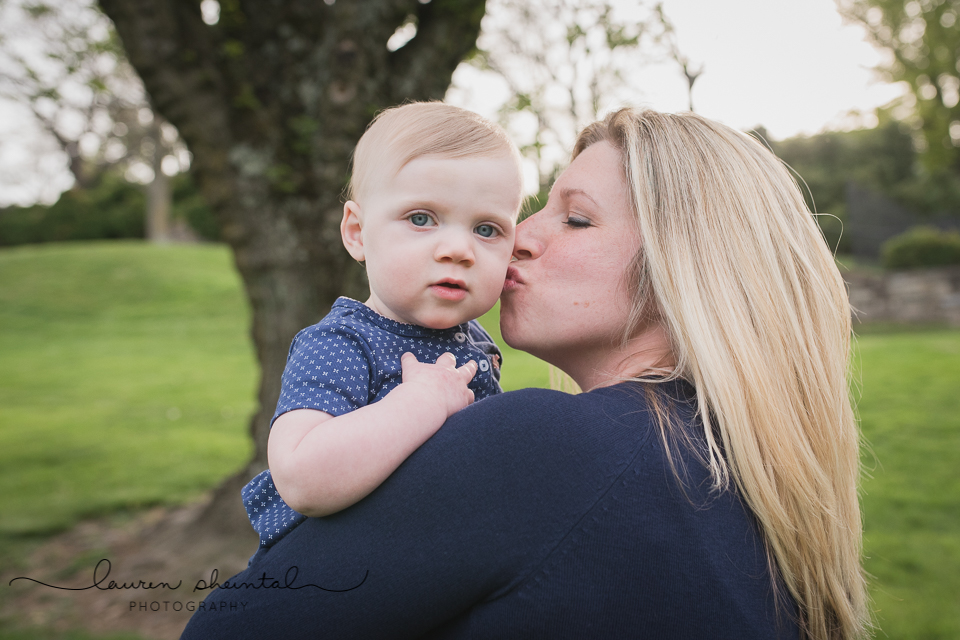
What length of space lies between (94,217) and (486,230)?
101 ft

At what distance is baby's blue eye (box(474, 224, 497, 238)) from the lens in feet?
5.34

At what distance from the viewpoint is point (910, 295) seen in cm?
1425

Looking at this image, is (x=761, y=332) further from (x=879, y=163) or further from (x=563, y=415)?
(x=879, y=163)

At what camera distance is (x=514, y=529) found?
1088 mm

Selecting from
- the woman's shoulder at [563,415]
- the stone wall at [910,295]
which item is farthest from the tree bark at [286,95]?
the stone wall at [910,295]

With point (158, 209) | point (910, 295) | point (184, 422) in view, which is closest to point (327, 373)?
point (184, 422)

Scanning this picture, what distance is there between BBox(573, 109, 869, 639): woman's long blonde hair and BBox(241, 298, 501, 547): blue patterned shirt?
1.60 feet

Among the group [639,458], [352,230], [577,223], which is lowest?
[639,458]

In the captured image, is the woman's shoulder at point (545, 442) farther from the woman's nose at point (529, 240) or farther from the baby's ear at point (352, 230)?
the baby's ear at point (352, 230)

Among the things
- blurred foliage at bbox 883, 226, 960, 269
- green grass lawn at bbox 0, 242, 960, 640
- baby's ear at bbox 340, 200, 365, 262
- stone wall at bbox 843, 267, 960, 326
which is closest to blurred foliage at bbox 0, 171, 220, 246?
green grass lawn at bbox 0, 242, 960, 640

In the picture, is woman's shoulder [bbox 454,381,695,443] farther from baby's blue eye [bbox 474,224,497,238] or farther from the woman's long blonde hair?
baby's blue eye [bbox 474,224,497,238]

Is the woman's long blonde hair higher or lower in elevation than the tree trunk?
higher

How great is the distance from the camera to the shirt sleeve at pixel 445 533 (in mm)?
1085

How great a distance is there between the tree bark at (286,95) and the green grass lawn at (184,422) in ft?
4.82
